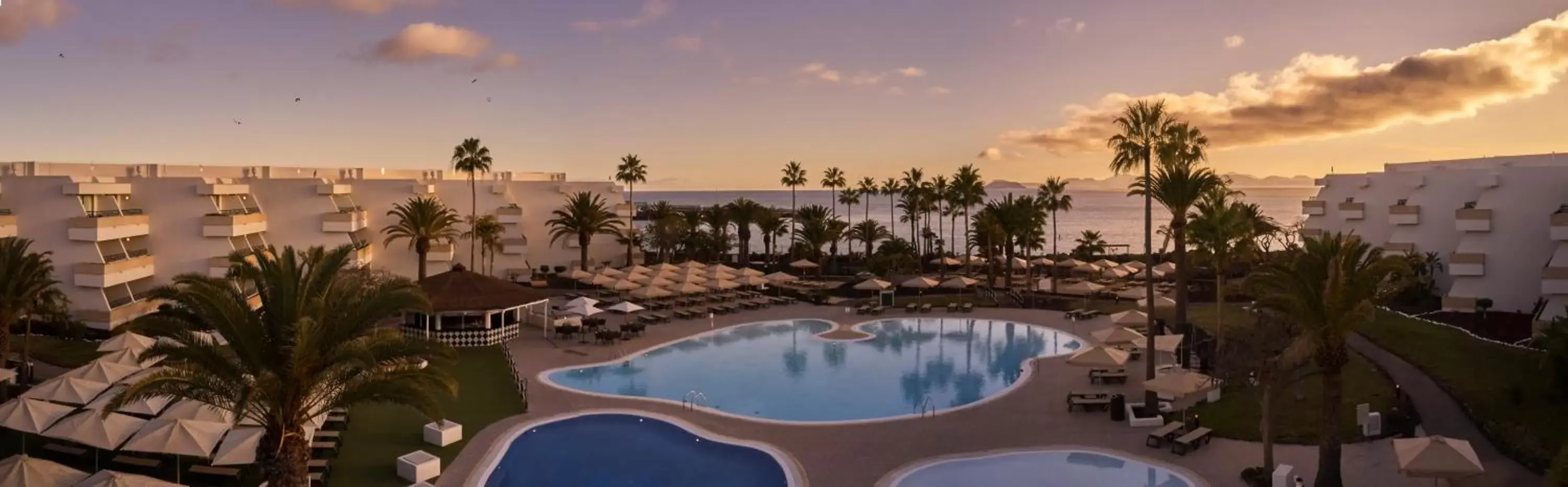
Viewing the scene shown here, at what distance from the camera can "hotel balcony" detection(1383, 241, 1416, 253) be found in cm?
4256

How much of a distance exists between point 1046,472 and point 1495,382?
13.0 metres

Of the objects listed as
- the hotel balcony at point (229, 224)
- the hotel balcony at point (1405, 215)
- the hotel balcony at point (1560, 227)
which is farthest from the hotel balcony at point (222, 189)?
the hotel balcony at point (1405, 215)

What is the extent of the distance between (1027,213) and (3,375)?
1600 inches

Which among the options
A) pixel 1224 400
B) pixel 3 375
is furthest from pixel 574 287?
pixel 1224 400

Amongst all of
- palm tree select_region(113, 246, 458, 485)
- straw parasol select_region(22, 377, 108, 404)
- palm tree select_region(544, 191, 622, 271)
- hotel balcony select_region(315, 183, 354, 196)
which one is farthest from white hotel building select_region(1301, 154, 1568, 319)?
hotel balcony select_region(315, 183, 354, 196)

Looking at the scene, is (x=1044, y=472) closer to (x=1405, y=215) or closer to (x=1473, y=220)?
(x=1473, y=220)

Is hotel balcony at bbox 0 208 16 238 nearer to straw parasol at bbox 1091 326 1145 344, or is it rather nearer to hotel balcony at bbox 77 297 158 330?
hotel balcony at bbox 77 297 158 330

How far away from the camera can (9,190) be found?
3528cm

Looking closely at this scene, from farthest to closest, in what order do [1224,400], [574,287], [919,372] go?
[574,287], [919,372], [1224,400]

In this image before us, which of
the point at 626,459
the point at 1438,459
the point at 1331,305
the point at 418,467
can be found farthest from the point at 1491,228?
the point at 418,467

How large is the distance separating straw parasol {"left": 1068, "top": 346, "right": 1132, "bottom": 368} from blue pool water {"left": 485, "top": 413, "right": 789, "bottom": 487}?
34.7 ft

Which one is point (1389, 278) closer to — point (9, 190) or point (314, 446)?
point (314, 446)

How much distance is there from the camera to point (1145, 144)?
2327 cm

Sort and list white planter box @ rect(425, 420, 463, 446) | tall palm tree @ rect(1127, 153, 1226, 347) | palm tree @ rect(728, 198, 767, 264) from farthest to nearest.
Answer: palm tree @ rect(728, 198, 767, 264) < tall palm tree @ rect(1127, 153, 1226, 347) < white planter box @ rect(425, 420, 463, 446)
